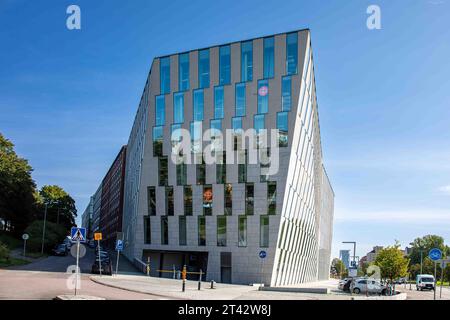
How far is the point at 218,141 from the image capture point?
156ft

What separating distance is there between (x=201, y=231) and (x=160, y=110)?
1395cm

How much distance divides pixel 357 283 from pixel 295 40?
23.9m

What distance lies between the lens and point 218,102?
1892 inches

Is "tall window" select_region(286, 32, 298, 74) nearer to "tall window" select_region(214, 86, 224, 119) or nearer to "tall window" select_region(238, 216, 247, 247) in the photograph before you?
"tall window" select_region(214, 86, 224, 119)

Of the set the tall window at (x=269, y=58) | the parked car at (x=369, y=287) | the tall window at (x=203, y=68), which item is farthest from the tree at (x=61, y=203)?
the parked car at (x=369, y=287)

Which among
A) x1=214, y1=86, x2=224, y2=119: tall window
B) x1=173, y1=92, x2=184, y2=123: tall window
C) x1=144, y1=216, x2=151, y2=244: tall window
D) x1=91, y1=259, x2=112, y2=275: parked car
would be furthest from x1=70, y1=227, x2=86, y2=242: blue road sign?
x1=144, y1=216, x2=151, y2=244: tall window

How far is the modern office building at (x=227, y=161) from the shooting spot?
45.1 metres

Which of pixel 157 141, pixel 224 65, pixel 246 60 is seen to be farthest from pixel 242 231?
pixel 246 60

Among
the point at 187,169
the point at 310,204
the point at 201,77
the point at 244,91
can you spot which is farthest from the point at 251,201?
the point at 310,204

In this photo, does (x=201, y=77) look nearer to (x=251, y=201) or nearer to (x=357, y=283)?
(x=251, y=201)

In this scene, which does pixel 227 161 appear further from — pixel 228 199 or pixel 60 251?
pixel 60 251

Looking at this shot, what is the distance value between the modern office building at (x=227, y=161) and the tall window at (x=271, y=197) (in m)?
0.10

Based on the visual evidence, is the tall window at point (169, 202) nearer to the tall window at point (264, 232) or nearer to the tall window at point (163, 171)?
the tall window at point (163, 171)

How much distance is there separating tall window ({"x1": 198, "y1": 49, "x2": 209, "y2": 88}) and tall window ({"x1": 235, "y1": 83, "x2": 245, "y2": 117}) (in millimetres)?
3549
